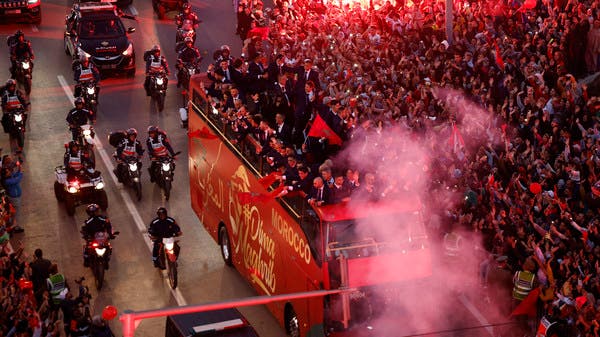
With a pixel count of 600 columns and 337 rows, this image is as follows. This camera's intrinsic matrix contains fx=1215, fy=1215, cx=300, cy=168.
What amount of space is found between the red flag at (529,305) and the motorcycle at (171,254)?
21.8 ft

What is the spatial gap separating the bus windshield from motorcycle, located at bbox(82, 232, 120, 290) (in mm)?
6050

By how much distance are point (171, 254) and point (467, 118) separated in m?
7.37

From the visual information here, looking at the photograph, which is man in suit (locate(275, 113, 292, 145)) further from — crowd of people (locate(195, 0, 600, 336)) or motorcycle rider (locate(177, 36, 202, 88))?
motorcycle rider (locate(177, 36, 202, 88))

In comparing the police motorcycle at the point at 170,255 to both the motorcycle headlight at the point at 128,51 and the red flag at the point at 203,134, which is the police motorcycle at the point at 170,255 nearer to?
the red flag at the point at 203,134

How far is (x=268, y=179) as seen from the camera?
21141 millimetres

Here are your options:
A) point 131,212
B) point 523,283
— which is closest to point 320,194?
point 523,283

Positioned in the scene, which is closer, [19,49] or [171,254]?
[171,254]

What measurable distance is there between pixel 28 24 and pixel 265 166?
69.9 ft

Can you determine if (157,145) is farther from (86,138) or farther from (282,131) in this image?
(282,131)

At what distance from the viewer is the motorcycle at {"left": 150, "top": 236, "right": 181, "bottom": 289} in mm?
23344

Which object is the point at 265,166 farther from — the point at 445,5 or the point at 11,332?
the point at 445,5

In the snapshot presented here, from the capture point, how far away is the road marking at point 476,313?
21531 mm

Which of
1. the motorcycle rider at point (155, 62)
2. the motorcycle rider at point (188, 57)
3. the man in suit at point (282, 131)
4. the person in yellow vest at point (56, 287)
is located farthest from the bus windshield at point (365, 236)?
the motorcycle rider at point (188, 57)

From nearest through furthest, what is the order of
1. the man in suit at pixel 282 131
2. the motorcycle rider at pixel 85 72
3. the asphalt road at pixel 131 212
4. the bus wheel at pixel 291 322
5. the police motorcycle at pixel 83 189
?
the bus wheel at pixel 291 322, the man in suit at pixel 282 131, the asphalt road at pixel 131 212, the police motorcycle at pixel 83 189, the motorcycle rider at pixel 85 72
